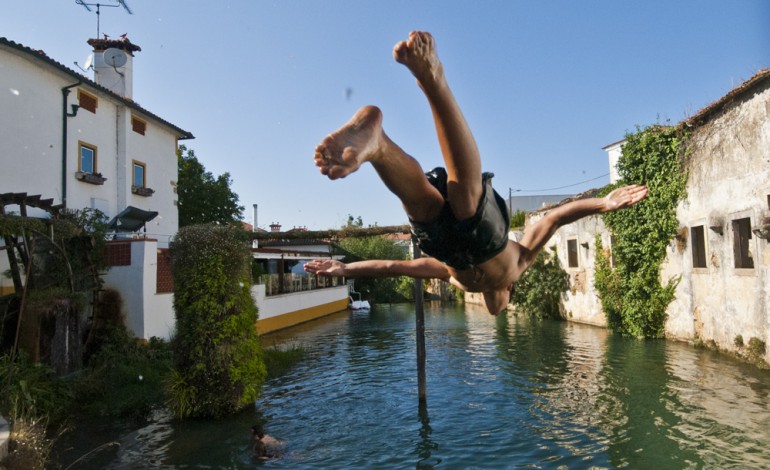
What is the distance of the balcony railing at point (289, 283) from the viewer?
20484mm

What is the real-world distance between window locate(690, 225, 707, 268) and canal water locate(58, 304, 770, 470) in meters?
2.37

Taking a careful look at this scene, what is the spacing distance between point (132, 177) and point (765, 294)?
1801 cm

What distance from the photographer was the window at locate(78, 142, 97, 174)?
15.5 m

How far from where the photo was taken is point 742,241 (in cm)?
1250

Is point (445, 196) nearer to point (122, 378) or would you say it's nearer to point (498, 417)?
point (498, 417)

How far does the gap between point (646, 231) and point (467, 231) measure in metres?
15.2

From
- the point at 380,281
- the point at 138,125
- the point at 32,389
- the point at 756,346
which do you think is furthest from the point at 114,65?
the point at 380,281

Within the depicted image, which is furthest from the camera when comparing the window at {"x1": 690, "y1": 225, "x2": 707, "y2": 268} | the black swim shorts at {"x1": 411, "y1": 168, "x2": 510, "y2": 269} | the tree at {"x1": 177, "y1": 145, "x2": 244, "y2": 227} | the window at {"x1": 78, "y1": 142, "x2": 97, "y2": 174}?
the tree at {"x1": 177, "y1": 145, "x2": 244, "y2": 227}

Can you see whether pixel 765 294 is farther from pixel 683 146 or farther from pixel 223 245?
pixel 223 245

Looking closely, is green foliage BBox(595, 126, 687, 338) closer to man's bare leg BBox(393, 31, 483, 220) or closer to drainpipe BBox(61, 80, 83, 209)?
man's bare leg BBox(393, 31, 483, 220)

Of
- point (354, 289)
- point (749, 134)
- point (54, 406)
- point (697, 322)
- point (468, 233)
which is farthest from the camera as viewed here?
point (354, 289)

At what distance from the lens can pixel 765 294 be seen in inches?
442

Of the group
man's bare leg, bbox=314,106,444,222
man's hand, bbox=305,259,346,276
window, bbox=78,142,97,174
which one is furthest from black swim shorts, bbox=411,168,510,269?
window, bbox=78,142,97,174

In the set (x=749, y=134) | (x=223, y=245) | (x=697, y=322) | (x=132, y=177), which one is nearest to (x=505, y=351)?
(x=697, y=322)
